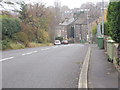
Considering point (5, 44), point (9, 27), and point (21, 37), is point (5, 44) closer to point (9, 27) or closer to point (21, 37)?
point (9, 27)

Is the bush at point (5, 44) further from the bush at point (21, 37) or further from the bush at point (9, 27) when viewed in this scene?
the bush at point (21, 37)

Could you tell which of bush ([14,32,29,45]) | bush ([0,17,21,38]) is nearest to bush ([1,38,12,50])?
bush ([0,17,21,38])

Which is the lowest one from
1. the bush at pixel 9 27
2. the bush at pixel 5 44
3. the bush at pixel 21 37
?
the bush at pixel 5 44

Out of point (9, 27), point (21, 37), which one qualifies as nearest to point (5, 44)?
point (9, 27)

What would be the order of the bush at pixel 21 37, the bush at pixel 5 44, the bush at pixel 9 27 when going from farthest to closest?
the bush at pixel 21 37, the bush at pixel 9 27, the bush at pixel 5 44

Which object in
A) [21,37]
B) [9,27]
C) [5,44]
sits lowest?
[5,44]

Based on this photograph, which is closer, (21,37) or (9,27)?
(9,27)

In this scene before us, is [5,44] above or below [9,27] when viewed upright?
below

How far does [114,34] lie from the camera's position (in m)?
12.2

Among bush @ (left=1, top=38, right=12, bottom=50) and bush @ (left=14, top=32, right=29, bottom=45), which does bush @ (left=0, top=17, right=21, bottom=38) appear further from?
bush @ (left=1, top=38, right=12, bottom=50)

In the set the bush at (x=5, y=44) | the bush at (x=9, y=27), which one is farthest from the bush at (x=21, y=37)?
the bush at (x=5, y=44)

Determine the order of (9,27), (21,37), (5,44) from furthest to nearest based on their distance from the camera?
(21,37) < (9,27) < (5,44)

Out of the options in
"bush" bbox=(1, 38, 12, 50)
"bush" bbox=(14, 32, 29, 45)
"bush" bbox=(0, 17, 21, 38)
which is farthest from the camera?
"bush" bbox=(14, 32, 29, 45)

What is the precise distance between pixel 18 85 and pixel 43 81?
102 cm
